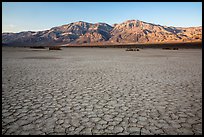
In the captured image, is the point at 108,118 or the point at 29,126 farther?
the point at 108,118

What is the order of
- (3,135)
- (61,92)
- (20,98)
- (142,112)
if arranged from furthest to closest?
(61,92) → (20,98) → (142,112) → (3,135)

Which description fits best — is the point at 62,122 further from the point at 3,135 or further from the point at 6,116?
the point at 6,116

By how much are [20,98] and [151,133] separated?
3700 mm

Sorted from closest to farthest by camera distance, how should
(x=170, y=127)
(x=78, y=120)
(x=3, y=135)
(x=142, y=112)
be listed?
(x=3, y=135) → (x=170, y=127) → (x=78, y=120) → (x=142, y=112)

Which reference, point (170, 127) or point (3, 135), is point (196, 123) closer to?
point (170, 127)

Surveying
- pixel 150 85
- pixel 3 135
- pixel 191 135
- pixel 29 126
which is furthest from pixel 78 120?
pixel 150 85

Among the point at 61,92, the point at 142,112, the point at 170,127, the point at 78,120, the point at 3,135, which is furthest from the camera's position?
the point at 61,92

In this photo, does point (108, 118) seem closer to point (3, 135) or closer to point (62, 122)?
point (62, 122)

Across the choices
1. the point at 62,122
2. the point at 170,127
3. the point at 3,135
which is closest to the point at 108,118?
the point at 62,122

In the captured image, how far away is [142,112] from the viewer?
13.4 ft

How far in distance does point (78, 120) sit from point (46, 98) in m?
1.84

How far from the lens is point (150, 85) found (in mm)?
6746

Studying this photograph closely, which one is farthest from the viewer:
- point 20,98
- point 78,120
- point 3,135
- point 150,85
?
point 150,85

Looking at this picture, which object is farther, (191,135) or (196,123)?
(196,123)
